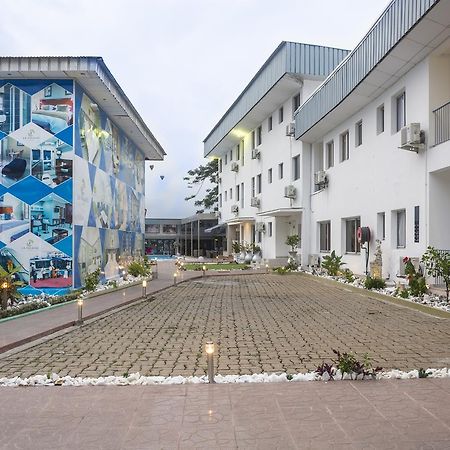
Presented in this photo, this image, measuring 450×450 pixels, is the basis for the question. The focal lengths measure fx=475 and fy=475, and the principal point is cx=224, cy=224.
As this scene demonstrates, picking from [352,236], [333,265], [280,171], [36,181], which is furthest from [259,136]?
[36,181]

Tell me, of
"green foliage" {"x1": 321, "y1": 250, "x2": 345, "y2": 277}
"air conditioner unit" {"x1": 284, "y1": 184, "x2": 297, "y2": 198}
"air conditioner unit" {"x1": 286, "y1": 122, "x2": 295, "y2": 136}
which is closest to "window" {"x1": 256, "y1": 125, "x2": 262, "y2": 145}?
"air conditioner unit" {"x1": 286, "y1": 122, "x2": 295, "y2": 136}

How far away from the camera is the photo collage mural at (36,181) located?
48.0 feet

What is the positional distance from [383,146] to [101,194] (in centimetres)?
1037

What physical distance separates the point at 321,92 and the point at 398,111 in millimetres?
5322

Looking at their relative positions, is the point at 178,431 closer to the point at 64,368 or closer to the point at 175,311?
the point at 64,368

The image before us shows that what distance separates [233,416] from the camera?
429cm

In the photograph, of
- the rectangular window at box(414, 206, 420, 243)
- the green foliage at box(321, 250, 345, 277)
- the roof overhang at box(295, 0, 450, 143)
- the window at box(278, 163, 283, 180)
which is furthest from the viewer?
the window at box(278, 163, 283, 180)

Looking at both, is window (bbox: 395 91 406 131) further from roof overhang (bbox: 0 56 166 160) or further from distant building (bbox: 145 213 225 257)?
distant building (bbox: 145 213 225 257)

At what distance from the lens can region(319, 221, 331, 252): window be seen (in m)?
22.7

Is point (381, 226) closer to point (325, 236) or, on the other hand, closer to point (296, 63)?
point (325, 236)

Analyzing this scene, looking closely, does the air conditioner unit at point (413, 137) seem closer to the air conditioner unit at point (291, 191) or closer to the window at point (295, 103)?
the air conditioner unit at point (291, 191)

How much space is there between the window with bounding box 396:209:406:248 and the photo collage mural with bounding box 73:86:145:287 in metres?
10.4

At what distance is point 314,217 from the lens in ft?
79.1

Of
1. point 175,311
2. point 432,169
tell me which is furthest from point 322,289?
point 175,311
